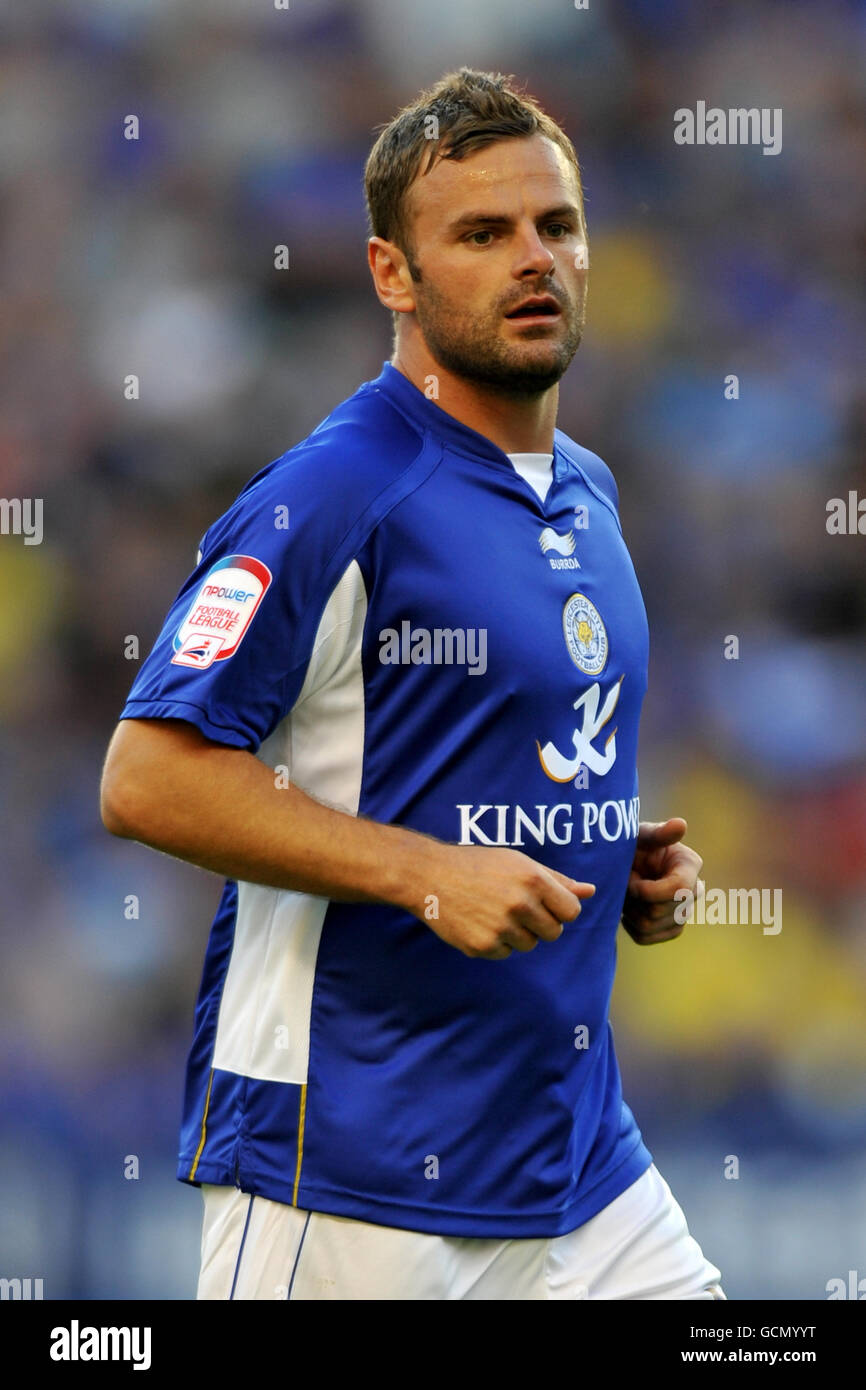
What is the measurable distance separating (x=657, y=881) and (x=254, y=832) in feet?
2.19

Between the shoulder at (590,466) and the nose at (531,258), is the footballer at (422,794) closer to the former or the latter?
the nose at (531,258)

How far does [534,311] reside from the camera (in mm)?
2039

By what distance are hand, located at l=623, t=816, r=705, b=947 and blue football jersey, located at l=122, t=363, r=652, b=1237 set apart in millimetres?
221

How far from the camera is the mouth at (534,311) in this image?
79.8 inches

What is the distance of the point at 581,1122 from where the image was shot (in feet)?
6.73

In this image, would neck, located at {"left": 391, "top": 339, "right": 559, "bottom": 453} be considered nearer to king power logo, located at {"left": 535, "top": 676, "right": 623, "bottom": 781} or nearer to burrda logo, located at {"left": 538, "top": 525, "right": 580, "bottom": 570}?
burrda logo, located at {"left": 538, "top": 525, "right": 580, "bottom": 570}

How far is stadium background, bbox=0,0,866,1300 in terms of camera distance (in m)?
4.23

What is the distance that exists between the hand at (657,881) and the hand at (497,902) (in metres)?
0.49

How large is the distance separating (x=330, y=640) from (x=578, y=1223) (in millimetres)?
771

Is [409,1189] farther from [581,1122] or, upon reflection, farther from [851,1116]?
[851,1116]
